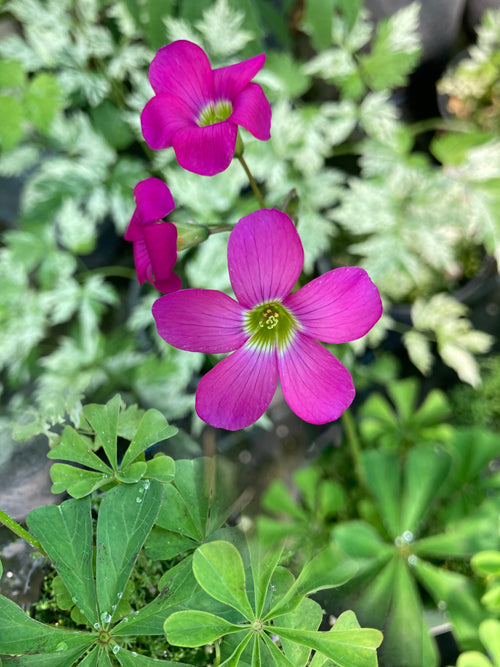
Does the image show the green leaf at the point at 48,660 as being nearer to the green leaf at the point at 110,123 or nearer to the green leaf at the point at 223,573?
the green leaf at the point at 223,573

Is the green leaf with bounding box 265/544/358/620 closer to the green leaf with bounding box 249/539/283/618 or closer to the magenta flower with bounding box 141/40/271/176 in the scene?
the green leaf with bounding box 249/539/283/618

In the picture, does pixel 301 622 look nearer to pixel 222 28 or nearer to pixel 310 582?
pixel 310 582

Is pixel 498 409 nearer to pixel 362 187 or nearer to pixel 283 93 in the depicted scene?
pixel 362 187

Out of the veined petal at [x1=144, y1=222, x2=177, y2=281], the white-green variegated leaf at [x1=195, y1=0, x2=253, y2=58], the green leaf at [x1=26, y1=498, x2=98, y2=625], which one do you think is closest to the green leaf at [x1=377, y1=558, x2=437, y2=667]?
the green leaf at [x1=26, y1=498, x2=98, y2=625]

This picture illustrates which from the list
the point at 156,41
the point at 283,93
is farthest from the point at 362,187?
the point at 156,41

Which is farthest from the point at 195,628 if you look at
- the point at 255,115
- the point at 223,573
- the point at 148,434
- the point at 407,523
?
the point at 407,523

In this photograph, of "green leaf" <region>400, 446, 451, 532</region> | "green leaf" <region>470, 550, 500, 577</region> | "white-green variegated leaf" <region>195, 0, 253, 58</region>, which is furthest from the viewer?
"white-green variegated leaf" <region>195, 0, 253, 58</region>
